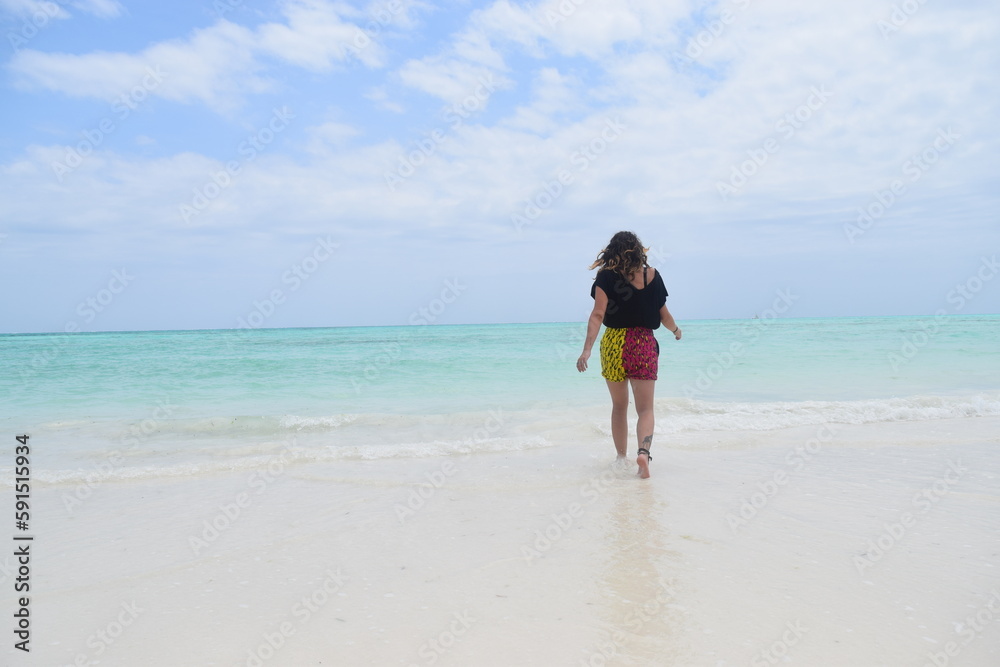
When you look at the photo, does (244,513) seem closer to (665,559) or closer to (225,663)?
(225,663)

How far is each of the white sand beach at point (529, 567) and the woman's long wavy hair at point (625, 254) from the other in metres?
1.53

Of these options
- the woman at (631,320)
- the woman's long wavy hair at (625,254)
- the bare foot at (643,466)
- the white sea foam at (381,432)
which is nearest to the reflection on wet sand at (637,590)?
the bare foot at (643,466)

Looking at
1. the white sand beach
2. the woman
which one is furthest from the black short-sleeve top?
the white sand beach

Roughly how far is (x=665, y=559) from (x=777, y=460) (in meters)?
2.57

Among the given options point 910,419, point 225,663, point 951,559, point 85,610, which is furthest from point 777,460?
point 85,610

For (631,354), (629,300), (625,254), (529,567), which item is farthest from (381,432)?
(529,567)

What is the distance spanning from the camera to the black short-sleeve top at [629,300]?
4.65 m

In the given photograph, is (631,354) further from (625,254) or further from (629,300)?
(625,254)

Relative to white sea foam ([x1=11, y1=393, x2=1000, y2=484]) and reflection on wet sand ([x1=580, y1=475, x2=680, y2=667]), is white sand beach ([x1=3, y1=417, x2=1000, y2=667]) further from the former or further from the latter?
white sea foam ([x1=11, y1=393, x2=1000, y2=484])

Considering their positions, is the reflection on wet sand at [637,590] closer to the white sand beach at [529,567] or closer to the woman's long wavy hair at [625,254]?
the white sand beach at [529,567]

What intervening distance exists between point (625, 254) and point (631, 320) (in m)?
0.51

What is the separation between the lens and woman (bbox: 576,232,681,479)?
457cm

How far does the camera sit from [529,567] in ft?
9.16

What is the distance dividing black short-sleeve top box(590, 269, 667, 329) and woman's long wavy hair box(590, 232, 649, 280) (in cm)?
9
